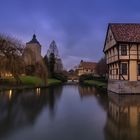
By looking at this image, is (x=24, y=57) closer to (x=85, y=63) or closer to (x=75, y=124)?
(x=75, y=124)

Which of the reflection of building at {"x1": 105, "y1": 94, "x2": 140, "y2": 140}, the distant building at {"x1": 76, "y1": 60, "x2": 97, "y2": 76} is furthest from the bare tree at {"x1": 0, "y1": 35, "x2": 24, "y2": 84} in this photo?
the distant building at {"x1": 76, "y1": 60, "x2": 97, "y2": 76}

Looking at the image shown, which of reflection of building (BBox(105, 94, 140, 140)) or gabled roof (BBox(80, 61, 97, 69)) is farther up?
gabled roof (BBox(80, 61, 97, 69))

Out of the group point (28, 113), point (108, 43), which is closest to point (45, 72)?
point (108, 43)

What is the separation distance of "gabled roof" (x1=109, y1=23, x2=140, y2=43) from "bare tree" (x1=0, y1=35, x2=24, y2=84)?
1204 centimetres

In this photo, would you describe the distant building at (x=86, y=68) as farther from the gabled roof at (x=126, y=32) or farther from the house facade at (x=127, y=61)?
the house facade at (x=127, y=61)

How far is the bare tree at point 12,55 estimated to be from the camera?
32.0m

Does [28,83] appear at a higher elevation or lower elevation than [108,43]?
lower

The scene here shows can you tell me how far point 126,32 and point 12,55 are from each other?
14120 mm

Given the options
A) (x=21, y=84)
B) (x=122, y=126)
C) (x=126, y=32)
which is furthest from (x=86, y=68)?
(x=122, y=126)

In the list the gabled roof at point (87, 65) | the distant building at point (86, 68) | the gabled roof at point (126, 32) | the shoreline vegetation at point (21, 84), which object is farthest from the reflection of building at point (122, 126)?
the gabled roof at point (87, 65)

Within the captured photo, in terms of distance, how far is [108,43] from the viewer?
3394 centimetres

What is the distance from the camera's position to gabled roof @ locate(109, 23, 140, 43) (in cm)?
2884

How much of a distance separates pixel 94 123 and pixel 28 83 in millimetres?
32895

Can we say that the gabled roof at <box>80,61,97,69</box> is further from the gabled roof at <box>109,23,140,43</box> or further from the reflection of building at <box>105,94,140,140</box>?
the reflection of building at <box>105,94,140,140</box>
